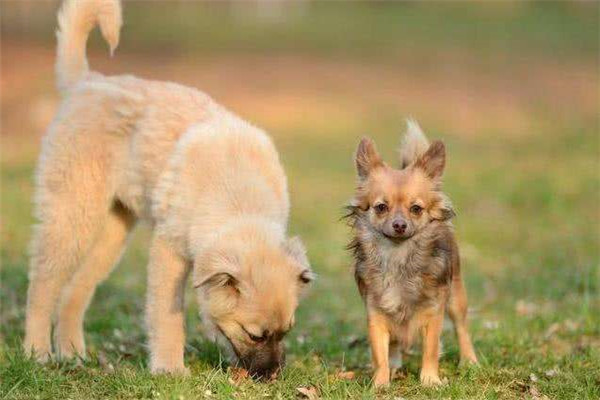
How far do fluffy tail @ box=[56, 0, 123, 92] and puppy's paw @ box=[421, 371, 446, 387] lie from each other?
3294 mm

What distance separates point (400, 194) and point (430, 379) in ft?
3.72

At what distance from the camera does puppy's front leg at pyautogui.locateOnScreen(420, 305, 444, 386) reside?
582cm

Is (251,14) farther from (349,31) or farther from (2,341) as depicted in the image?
(2,341)

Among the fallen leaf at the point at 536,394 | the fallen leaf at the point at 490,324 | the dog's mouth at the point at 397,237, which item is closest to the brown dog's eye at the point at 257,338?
the dog's mouth at the point at 397,237

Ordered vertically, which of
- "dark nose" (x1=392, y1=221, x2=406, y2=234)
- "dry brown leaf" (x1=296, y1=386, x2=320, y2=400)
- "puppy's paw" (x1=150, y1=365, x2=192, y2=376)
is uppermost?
"dark nose" (x1=392, y1=221, x2=406, y2=234)

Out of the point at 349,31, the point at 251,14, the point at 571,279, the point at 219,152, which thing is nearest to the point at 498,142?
the point at 571,279

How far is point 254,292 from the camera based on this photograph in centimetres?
544

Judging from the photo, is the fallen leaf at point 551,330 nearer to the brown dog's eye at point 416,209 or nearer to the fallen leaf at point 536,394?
the fallen leaf at point 536,394

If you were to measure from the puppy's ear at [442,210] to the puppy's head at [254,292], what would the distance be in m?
0.87

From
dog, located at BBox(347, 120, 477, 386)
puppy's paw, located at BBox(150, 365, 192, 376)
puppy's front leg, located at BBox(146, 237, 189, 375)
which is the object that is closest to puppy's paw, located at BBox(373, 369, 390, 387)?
dog, located at BBox(347, 120, 477, 386)

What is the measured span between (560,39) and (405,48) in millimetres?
6025

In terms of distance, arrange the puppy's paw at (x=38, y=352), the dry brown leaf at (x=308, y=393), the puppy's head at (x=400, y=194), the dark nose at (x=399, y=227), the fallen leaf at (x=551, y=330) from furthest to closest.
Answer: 1. the fallen leaf at (x=551, y=330)
2. the puppy's paw at (x=38, y=352)
3. the puppy's head at (x=400, y=194)
4. the dark nose at (x=399, y=227)
5. the dry brown leaf at (x=308, y=393)

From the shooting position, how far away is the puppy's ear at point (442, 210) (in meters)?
5.89

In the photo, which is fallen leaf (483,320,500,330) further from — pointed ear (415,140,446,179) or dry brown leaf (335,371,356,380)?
pointed ear (415,140,446,179)
